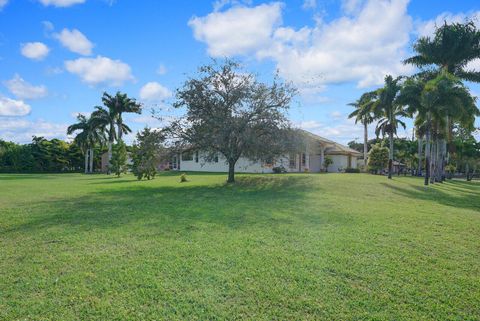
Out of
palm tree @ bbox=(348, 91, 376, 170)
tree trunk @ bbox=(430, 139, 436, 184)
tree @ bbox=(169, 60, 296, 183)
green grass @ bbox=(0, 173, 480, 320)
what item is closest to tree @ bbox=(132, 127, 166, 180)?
tree @ bbox=(169, 60, 296, 183)

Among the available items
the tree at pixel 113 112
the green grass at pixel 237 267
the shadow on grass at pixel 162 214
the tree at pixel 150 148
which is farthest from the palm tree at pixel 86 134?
the green grass at pixel 237 267

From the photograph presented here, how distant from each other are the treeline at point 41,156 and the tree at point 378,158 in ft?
134

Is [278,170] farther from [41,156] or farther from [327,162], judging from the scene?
[41,156]

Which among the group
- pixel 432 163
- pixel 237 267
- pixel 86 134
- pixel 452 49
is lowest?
pixel 237 267

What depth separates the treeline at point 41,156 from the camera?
43281 mm

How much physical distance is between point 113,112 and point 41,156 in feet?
47.5

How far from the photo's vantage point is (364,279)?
461 cm

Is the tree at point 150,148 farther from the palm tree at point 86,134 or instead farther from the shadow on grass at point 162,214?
the palm tree at point 86,134

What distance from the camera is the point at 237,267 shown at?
4938 millimetres

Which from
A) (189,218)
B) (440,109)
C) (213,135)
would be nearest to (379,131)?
(440,109)

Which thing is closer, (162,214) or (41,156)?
(162,214)

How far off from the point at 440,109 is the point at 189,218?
20601 millimetres

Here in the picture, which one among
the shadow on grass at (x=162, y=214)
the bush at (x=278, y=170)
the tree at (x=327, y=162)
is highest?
the tree at (x=327, y=162)

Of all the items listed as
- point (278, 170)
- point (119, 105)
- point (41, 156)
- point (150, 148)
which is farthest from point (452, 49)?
point (41, 156)
